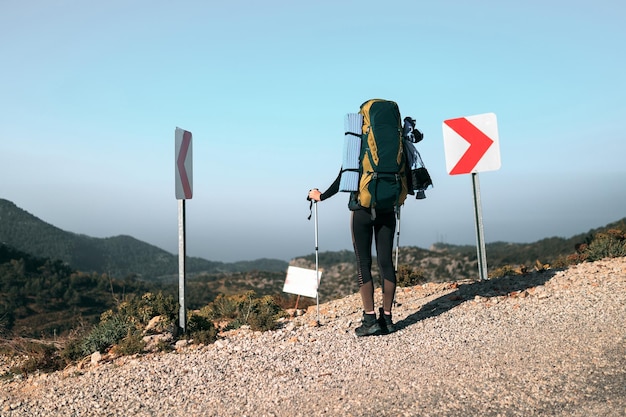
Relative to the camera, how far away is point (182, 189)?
26.1 feet

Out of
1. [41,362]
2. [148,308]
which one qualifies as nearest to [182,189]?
[148,308]

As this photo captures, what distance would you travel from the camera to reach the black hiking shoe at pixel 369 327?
6.71 meters

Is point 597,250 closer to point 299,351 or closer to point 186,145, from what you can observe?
point 299,351

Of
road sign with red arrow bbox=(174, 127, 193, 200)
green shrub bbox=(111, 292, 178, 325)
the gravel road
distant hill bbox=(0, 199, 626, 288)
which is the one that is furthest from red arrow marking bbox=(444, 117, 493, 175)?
distant hill bbox=(0, 199, 626, 288)

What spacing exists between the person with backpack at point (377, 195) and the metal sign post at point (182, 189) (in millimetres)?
2412

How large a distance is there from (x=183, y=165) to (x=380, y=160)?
3252mm

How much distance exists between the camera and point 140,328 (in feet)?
27.8

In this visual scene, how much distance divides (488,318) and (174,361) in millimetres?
4162

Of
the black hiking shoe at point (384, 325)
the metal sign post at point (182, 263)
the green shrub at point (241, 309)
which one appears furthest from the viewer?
the green shrub at point (241, 309)

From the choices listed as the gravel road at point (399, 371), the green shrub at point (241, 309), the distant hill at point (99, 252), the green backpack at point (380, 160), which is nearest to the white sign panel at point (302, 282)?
the gravel road at point (399, 371)

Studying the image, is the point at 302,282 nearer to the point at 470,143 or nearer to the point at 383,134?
the point at 383,134

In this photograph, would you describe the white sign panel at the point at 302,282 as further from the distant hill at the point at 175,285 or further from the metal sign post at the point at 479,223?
the distant hill at the point at 175,285

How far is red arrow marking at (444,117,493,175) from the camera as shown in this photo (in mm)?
9289

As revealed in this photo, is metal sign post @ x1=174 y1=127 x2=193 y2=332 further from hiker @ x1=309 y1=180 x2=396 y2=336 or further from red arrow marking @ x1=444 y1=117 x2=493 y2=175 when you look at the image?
red arrow marking @ x1=444 y1=117 x2=493 y2=175
